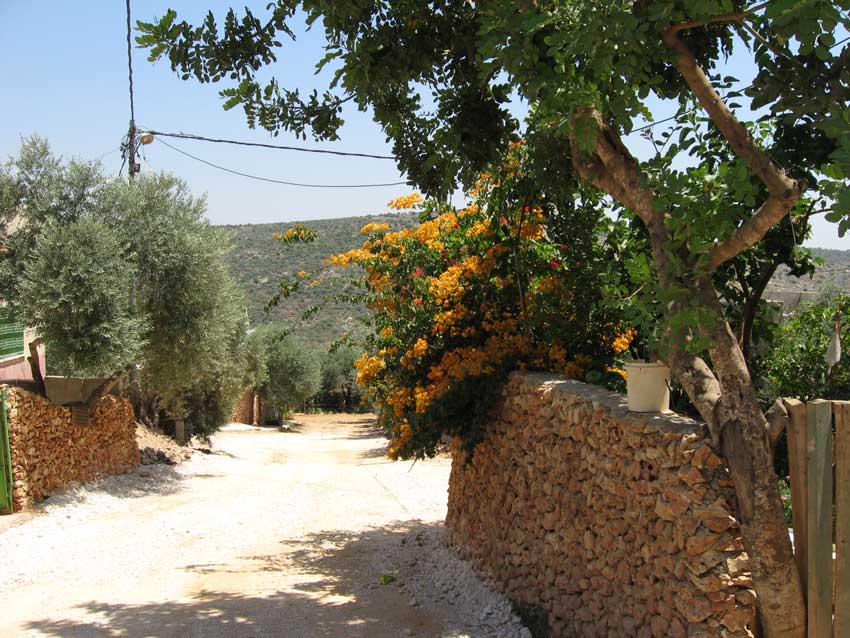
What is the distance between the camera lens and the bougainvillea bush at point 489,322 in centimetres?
719

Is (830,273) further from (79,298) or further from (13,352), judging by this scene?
(13,352)

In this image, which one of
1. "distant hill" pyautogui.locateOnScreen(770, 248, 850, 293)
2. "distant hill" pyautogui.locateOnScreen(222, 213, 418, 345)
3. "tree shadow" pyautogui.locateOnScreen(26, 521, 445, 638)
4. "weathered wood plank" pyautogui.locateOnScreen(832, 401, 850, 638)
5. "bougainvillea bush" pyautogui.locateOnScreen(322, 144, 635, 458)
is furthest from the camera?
"distant hill" pyautogui.locateOnScreen(222, 213, 418, 345)

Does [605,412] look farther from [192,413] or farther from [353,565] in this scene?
[192,413]

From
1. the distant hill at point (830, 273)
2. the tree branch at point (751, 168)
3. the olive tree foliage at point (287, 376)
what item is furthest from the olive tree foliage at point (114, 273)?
the olive tree foliage at point (287, 376)

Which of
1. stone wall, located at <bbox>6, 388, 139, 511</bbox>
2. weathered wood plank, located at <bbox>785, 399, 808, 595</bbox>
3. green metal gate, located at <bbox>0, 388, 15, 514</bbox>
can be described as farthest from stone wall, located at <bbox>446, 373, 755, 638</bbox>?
stone wall, located at <bbox>6, 388, 139, 511</bbox>

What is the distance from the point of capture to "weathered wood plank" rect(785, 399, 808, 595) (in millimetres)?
3551

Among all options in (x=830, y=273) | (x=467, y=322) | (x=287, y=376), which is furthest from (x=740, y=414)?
(x=287, y=376)

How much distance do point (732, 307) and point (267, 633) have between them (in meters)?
4.69

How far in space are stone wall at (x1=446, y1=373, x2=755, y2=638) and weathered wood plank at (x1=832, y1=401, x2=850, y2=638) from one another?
400 millimetres

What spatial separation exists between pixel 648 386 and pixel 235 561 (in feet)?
20.6

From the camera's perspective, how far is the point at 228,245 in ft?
51.9

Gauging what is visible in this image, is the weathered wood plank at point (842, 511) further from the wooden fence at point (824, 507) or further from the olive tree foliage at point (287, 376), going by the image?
the olive tree foliage at point (287, 376)

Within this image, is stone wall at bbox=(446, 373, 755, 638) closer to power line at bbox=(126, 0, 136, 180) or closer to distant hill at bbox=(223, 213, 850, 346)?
power line at bbox=(126, 0, 136, 180)

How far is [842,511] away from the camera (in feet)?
11.1
